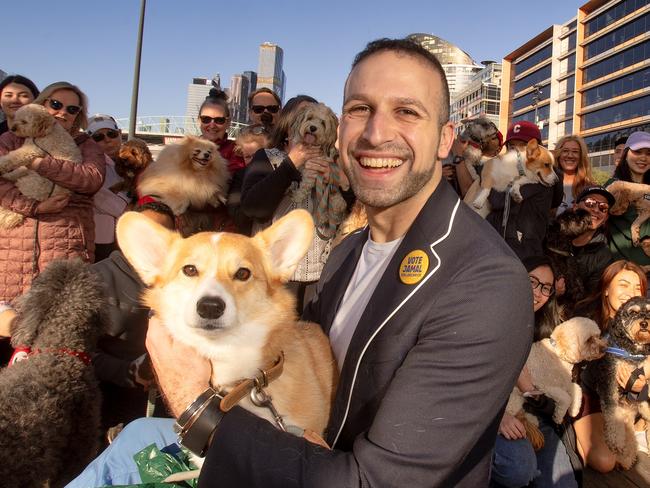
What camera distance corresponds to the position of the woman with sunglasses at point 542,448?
2928 mm

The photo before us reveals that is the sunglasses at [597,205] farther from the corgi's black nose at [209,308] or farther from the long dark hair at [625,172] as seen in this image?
the corgi's black nose at [209,308]

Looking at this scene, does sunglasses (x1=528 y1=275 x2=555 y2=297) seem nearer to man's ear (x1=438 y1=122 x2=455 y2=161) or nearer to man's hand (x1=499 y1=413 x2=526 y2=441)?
man's hand (x1=499 y1=413 x2=526 y2=441)

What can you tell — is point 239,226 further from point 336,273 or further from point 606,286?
point 606,286

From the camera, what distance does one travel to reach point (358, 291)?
6.45ft

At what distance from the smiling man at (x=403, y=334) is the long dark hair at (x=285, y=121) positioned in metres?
2.34

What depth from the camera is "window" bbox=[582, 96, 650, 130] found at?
56.4 meters

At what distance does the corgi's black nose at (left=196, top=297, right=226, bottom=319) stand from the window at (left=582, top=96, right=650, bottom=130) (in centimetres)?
6735

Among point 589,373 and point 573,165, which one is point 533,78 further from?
point 589,373

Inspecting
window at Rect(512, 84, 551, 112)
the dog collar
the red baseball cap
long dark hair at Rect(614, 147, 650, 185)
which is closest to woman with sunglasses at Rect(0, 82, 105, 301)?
the dog collar

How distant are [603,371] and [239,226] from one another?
3287 mm

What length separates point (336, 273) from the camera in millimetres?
2217

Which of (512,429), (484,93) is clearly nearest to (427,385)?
(512,429)

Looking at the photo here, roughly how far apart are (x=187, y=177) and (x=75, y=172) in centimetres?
91

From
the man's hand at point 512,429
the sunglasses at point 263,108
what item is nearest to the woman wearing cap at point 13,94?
the sunglasses at point 263,108
